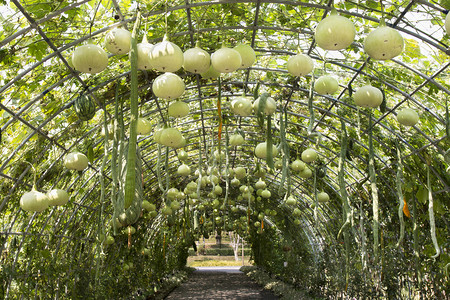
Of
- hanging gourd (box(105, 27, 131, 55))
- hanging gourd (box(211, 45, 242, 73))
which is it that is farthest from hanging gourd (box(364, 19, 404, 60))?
hanging gourd (box(105, 27, 131, 55))

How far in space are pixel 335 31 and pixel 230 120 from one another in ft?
23.7


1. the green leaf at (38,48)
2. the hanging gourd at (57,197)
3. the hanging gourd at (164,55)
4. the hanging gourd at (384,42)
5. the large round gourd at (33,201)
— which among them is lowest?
the large round gourd at (33,201)

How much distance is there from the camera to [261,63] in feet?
22.2

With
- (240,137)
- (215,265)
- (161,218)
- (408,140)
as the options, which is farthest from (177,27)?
(215,265)

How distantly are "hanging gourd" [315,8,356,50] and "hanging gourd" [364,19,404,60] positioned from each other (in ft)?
0.52

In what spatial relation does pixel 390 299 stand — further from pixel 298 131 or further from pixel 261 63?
pixel 261 63

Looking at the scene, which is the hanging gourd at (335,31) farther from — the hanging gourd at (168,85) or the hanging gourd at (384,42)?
the hanging gourd at (168,85)

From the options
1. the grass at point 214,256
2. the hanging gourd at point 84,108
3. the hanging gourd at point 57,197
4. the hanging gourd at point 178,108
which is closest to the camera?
the hanging gourd at point 178,108

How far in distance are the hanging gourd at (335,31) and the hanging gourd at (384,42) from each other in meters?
0.16

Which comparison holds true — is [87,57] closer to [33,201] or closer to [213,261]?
[33,201]

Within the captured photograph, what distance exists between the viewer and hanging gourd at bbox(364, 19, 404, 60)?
282 centimetres

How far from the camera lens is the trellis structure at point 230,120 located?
13.6 ft

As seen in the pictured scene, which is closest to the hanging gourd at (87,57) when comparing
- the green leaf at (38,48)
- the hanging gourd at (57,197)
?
the green leaf at (38,48)

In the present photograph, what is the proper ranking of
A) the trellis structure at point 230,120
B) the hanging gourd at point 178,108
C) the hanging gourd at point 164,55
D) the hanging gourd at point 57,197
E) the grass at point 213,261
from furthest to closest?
the grass at point 213,261
the hanging gourd at point 57,197
the trellis structure at point 230,120
the hanging gourd at point 178,108
the hanging gourd at point 164,55
